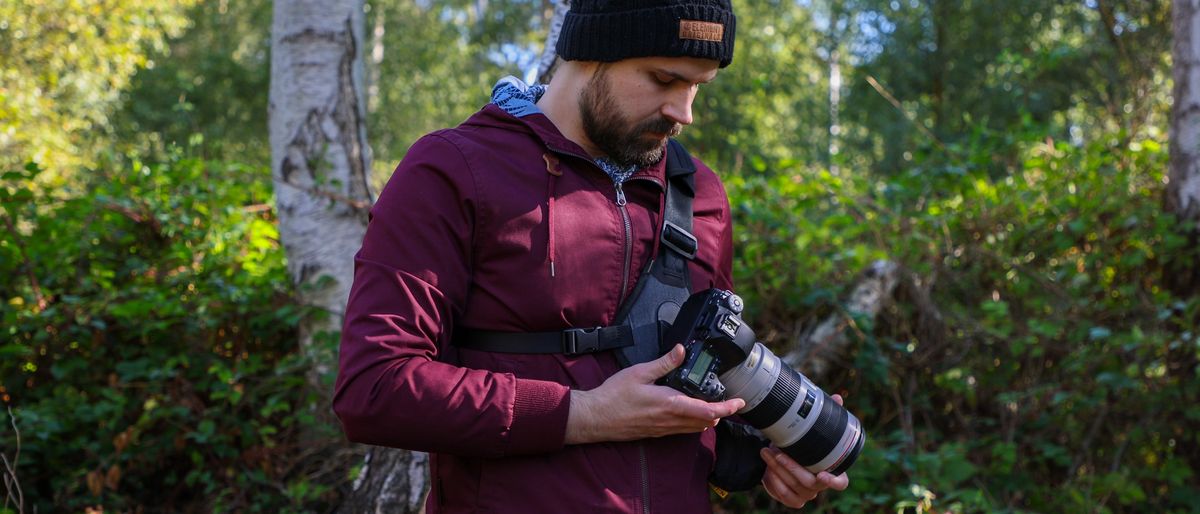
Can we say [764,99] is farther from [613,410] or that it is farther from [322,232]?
[613,410]

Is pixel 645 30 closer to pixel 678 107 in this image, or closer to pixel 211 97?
pixel 678 107

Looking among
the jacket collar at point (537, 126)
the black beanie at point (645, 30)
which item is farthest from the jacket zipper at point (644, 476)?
the black beanie at point (645, 30)

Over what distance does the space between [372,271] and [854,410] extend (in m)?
3.44

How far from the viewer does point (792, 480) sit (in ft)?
6.80

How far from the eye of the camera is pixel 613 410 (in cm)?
175

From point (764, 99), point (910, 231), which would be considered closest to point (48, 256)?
point (910, 231)

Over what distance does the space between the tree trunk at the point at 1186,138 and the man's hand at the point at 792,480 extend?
3.45 m

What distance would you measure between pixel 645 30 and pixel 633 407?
2.27ft

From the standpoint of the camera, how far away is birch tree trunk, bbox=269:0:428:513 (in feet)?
14.1

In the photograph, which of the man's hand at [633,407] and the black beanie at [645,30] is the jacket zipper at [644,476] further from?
the black beanie at [645,30]

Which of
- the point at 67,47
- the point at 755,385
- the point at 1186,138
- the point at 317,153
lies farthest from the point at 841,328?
the point at 67,47

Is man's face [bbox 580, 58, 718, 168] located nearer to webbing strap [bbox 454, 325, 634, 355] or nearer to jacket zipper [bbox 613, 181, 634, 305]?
jacket zipper [bbox 613, 181, 634, 305]

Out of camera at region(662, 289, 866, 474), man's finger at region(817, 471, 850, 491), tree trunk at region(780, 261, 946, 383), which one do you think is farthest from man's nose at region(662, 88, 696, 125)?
tree trunk at region(780, 261, 946, 383)

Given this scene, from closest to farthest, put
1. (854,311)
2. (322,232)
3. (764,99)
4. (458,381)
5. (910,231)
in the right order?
(458,381)
(322,232)
(854,311)
(910,231)
(764,99)
